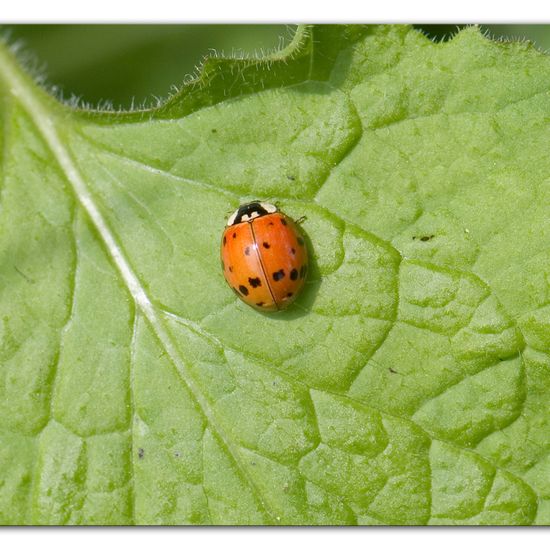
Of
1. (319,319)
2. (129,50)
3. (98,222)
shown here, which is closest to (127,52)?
(129,50)

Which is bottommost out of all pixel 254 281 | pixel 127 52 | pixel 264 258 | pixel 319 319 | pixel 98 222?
pixel 319 319

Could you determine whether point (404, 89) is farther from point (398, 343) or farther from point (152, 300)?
point (152, 300)

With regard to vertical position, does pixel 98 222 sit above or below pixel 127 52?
below

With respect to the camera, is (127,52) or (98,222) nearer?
(98,222)

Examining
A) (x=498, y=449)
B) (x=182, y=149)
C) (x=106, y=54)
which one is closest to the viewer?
(x=498, y=449)

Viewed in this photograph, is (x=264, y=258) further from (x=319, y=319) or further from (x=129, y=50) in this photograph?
(x=129, y=50)

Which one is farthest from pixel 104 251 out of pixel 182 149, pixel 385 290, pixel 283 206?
pixel 385 290
